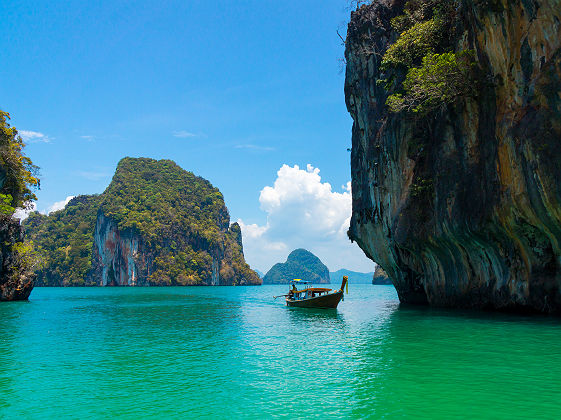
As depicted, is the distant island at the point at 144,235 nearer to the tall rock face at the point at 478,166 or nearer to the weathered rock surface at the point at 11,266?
the weathered rock surface at the point at 11,266

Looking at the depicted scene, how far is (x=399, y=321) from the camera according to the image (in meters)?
20.3

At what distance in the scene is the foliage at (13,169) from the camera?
108 feet

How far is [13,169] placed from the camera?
33.7 metres

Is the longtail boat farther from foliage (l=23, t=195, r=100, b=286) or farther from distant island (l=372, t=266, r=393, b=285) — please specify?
distant island (l=372, t=266, r=393, b=285)

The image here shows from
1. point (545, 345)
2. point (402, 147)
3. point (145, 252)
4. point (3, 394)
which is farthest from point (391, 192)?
point (145, 252)

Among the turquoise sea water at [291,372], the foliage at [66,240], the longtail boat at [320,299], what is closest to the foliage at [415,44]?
the longtail boat at [320,299]

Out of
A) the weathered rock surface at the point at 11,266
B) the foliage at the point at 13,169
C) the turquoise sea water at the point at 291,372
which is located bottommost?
the turquoise sea water at the point at 291,372

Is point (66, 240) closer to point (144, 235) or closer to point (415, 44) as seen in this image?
point (144, 235)

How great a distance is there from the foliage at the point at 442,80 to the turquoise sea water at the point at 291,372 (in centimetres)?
1003

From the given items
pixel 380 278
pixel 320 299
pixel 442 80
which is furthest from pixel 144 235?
pixel 442 80

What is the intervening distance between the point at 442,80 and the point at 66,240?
12425 cm

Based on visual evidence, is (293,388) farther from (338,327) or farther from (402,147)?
(402,147)

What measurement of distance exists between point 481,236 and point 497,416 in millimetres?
13487

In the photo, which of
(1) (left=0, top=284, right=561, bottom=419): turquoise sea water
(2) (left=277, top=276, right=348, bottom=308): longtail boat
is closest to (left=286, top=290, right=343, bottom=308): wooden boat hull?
(2) (left=277, top=276, right=348, bottom=308): longtail boat
